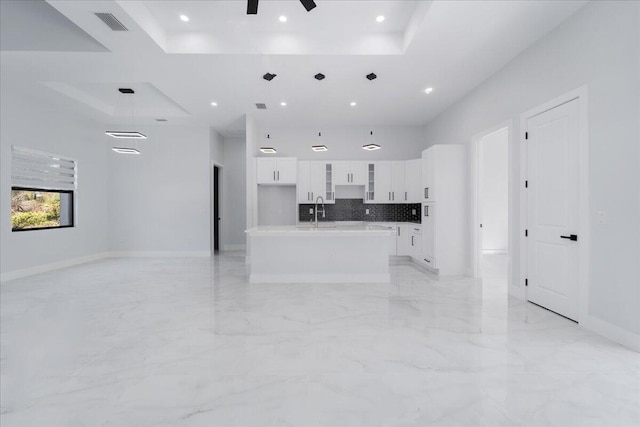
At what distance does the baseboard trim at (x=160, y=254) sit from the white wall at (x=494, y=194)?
25.6 ft

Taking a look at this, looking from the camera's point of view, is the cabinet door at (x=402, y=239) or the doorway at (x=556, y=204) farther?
the cabinet door at (x=402, y=239)

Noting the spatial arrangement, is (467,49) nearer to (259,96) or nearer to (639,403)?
(259,96)

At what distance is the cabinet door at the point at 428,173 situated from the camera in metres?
5.80

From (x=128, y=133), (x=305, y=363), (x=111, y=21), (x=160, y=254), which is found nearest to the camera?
(x=305, y=363)

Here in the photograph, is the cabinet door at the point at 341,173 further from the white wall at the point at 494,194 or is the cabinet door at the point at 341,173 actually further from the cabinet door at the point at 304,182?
the white wall at the point at 494,194

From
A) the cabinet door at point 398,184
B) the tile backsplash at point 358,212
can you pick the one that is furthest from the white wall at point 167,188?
the cabinet door at point 398,184

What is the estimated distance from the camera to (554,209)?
140 inches

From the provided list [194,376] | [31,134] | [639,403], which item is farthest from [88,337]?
[31,134]

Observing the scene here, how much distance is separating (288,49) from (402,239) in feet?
16.1

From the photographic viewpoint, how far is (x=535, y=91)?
12.6 feet

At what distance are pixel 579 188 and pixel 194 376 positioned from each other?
4.06m

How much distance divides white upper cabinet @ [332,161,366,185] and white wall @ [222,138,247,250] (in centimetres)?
297

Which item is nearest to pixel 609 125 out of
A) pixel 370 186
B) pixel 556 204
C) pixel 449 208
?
pixel 556 204

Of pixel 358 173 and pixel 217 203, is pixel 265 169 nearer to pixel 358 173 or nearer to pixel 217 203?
pixel 358 173
